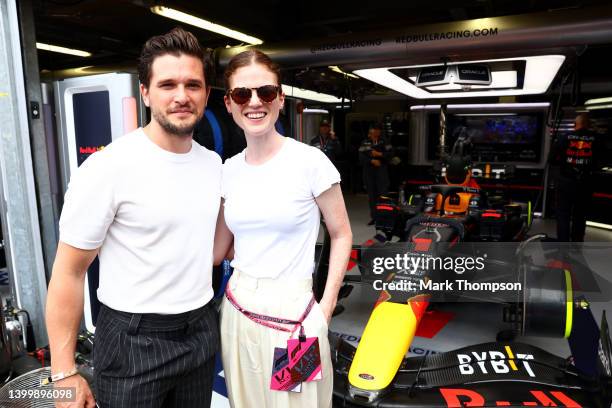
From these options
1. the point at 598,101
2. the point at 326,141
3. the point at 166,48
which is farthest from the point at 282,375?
the point at 598,101

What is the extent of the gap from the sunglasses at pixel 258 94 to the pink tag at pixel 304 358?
71 cm

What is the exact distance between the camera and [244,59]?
4.32 ft

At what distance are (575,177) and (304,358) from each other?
18.7ft

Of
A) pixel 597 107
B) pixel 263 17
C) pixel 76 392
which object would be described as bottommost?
pixel 76 392

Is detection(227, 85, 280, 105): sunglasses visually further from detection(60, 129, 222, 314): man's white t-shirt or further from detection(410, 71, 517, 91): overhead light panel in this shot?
detection(410, 71, 517, 91): overhead light panel

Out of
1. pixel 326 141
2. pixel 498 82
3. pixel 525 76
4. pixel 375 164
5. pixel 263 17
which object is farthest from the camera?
pixel 326 141

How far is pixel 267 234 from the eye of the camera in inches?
52.2

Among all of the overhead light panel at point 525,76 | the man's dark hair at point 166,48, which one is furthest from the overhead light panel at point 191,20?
the man's dark hair at point 166,48

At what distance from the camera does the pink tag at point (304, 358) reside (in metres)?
1.31

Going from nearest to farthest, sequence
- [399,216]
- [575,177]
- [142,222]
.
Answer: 1. [142,222]
2. [399,216]
3. [575,177]

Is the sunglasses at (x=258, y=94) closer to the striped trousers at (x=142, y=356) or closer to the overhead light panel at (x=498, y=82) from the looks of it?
the striped trousers at (x=142, y=356)

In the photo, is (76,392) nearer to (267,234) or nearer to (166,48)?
(267,234)

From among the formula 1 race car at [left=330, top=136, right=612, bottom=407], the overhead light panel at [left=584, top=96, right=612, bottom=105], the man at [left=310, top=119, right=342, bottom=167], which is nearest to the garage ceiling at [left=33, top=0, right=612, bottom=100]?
the overhead light panel at [left=584, top=96, right=612, bottom=105]

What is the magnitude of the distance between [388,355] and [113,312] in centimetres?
150
